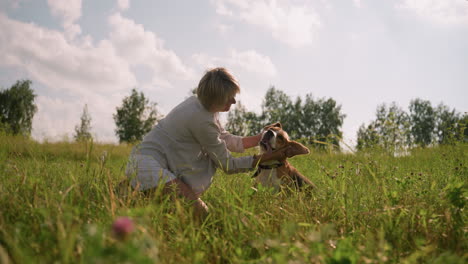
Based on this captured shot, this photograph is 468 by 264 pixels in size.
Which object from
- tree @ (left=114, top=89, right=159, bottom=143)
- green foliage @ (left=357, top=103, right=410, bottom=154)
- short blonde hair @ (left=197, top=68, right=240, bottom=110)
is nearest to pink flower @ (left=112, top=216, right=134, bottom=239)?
short blonde hair @ (left=197, top=68, right=240, bottom=110)

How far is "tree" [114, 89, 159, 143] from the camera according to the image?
155 ft

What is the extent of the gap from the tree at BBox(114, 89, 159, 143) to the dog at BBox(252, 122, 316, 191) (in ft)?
147

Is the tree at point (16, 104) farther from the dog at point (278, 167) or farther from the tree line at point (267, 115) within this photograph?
the dog at point (278, 167)

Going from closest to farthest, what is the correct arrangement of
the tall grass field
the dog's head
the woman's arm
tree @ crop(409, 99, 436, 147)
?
the tall grass field → the dog's head → the woman's arm → tree @ crop(409, 99, 436, 147)

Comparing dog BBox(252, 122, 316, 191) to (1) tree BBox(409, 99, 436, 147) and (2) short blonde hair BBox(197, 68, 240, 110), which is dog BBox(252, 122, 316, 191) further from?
(1) tree BBox(409, 99, 436, 147)

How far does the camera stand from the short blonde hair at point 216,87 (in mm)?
3648

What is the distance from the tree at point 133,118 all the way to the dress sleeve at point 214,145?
4544 cm

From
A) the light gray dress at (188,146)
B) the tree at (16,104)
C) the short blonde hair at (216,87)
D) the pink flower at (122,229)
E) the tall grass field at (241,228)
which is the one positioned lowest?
the tall grass field at (241,228)

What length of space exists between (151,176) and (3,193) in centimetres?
142

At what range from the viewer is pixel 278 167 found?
4.33 metres

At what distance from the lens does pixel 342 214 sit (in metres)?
2.49

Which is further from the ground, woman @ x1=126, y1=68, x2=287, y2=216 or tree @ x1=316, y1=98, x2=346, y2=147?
tree @ x1=316, y1=98, x2=346, y2=147

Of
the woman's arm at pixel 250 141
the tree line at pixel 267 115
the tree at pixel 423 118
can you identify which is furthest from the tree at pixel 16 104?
the tree at pixel 423 118

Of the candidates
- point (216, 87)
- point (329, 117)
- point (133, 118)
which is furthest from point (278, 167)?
point (329, 117)
